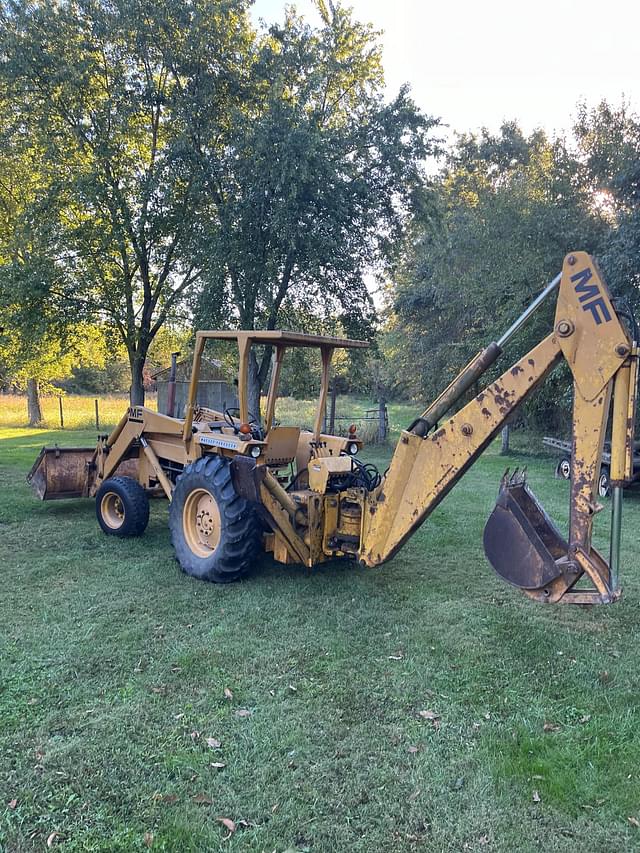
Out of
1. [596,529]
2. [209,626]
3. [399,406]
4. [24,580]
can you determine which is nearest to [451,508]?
[596,529]

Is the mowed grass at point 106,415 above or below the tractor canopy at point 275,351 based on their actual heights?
below

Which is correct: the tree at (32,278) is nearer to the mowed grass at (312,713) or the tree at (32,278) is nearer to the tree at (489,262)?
the mowed grass at (312,713)

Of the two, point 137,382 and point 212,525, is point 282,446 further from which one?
point 137,382

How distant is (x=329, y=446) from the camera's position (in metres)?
6.46

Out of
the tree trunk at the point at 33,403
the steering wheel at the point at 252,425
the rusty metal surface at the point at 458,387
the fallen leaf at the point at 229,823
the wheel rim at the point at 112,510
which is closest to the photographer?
the fallen leaf at the point at 229,823

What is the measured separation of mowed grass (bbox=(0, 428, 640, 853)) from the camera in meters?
2.63

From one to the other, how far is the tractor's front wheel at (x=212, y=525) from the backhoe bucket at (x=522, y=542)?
231 cm

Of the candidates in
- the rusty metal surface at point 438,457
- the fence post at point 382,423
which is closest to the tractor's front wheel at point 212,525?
the rusty metal surface at point 438,457

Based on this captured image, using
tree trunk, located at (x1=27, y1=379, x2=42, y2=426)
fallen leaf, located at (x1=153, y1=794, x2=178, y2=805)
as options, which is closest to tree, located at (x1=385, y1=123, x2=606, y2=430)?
fallen leaf, located at (x1=153, y1=794, x2=178, y2=805)

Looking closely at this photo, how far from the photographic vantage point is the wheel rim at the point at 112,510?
7309 millimetres

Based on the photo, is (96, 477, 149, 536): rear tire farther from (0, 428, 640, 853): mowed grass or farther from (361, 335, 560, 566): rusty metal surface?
(361, 335, 560, 566): rusty metal surface

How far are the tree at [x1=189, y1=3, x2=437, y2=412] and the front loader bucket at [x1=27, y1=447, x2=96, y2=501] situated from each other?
12.4ft

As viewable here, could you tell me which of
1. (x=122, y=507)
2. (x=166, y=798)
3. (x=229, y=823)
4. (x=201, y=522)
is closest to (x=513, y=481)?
(x=229, y=823)

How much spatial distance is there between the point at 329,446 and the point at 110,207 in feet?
24.7
